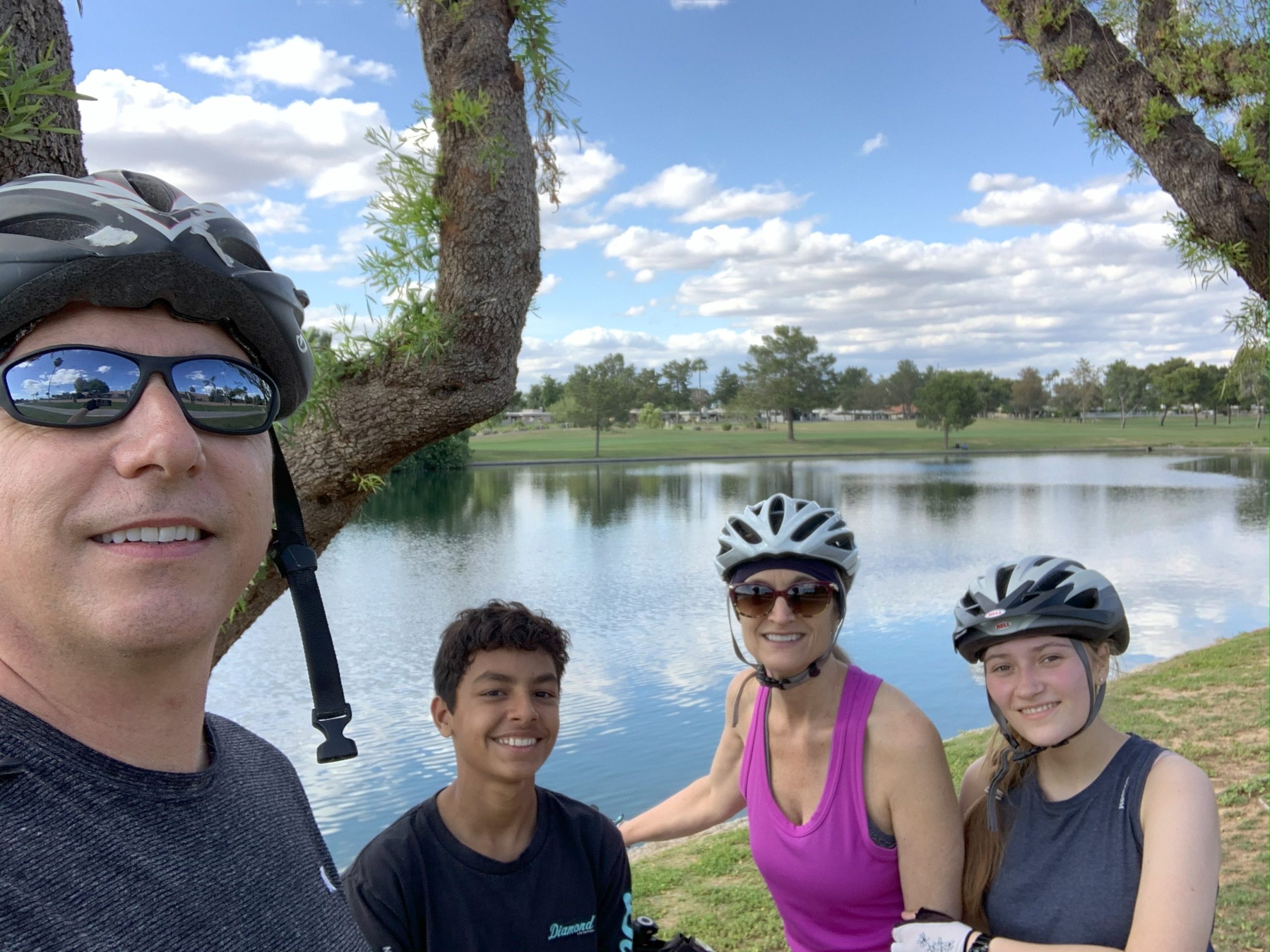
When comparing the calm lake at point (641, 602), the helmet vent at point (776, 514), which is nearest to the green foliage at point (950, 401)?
the calm lake at point (641, 602)

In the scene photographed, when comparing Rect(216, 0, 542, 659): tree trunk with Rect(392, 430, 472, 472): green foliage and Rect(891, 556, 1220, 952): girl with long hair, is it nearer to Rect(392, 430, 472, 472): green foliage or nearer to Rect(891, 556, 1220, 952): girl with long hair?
Rect(891, 556, 1220, 952): girl with long hair

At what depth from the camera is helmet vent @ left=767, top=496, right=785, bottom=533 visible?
3.09 meters

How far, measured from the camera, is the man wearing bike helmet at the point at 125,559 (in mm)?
1078

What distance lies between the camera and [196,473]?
1209mm

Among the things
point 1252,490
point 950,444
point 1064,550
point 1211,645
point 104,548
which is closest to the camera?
point 104,548

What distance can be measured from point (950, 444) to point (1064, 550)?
73.7 meters

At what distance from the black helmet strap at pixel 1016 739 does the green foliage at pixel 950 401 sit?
93.0m

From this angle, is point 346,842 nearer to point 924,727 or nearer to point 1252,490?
point 924,727

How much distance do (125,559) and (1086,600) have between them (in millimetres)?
2551

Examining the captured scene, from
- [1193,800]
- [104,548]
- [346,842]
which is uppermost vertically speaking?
[104,548]

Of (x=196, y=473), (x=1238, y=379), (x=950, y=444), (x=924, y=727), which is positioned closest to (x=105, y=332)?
(x=196, y=473)

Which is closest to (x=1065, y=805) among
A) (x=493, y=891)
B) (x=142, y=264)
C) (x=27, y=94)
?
(x=493, y=891)

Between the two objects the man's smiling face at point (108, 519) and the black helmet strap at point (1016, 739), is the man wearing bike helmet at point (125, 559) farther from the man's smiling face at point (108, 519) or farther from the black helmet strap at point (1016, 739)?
the black helmet strap at point (1016, 739)

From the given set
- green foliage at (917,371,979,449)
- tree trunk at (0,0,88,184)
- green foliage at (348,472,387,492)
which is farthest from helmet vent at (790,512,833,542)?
green foliage at (917,371,979,449)
